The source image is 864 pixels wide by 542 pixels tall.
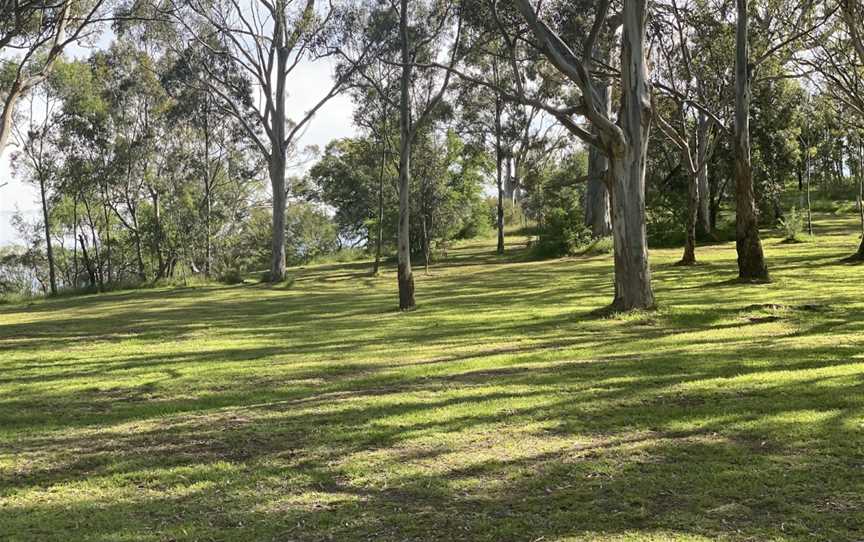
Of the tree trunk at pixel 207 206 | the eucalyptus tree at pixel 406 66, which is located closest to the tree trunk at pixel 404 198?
the eucalyptus tree at pixel 406 66

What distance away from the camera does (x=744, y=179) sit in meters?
16.3

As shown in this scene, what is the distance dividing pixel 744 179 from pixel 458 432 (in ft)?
43.1

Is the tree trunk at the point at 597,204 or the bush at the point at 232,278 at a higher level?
the tree trunk at the point at 597,204

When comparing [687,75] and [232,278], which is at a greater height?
[687,75]

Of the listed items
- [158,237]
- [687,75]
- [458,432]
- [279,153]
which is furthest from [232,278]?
[458,432]

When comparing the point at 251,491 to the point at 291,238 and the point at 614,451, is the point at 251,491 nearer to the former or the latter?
the point at 614,451

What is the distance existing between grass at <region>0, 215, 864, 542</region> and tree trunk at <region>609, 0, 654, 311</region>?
2.72 feet

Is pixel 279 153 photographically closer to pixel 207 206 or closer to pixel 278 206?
pixel 278 206

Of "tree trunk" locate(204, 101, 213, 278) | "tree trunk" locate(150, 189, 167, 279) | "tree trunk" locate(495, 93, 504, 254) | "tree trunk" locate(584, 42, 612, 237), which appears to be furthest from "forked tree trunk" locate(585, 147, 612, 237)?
"tree trunk" locate(150, 189, 167, 279)

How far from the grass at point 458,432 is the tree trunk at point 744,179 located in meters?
3.31

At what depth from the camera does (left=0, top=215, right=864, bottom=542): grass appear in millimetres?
3850

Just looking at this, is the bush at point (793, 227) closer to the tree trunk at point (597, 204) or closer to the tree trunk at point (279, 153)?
the tree trunk at point (597, 204)

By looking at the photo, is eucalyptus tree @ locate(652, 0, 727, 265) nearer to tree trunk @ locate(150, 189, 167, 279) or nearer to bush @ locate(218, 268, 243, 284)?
bush @ locate(218, 268, 243, 284)

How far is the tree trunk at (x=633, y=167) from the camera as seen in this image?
41.5 ft
